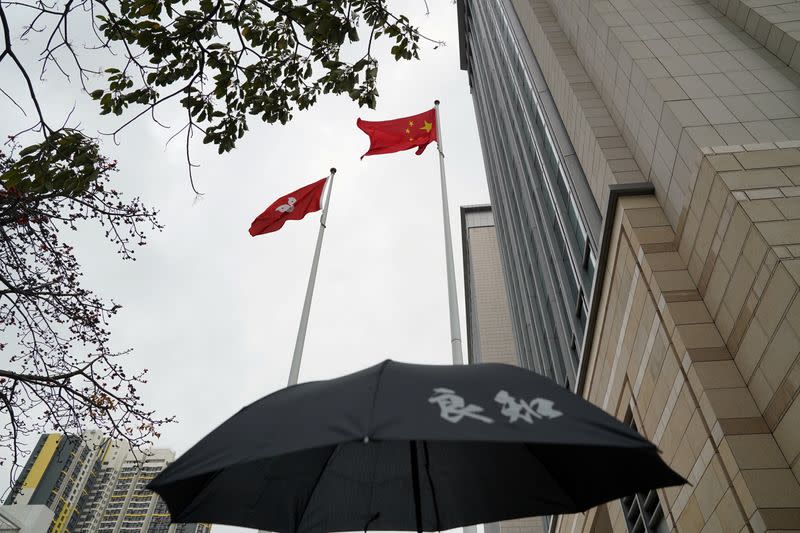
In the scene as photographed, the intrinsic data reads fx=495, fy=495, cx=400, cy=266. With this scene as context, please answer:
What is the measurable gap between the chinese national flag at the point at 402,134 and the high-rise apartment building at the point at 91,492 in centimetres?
1465

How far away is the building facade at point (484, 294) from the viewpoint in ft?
185

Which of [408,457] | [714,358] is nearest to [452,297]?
[714,358]

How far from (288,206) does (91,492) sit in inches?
2003

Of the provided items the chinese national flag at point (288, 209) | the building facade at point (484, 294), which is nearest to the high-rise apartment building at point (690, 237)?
the chinese national flag at point (288, 209)

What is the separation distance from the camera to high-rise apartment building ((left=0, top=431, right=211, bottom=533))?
82.2 feet

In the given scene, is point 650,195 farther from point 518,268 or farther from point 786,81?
point 518,268

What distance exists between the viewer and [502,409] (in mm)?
2523

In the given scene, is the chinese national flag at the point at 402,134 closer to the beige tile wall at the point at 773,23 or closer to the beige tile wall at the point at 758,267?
the beige tile wall at the point at 773,23

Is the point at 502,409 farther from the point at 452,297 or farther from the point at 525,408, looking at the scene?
the point at 452,297

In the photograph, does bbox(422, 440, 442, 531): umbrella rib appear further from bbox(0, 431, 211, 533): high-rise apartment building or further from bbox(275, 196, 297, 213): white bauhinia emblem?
bbox(0, 431, 211, 533): high-rise apartment building

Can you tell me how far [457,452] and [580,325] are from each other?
1186 centimetres

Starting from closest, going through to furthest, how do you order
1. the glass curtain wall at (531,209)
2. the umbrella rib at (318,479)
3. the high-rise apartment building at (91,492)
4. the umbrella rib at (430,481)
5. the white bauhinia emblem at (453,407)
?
1. the white bauhinia emblem at (453,407)
2. the umbrella rib at (430,481)
3. the umbrella rib at (318,479)
4. the glass curtain wall at (531,209)
5. the high-rise apartment building at (91,492)

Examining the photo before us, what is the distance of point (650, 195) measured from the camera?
8523 millimetres

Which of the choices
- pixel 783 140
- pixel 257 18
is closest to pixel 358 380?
pixel 257 18
